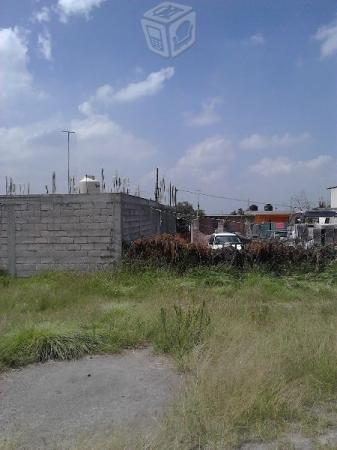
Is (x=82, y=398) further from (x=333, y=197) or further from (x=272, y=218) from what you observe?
(x=333, y=197)

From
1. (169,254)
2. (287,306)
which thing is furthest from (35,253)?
(287,306)

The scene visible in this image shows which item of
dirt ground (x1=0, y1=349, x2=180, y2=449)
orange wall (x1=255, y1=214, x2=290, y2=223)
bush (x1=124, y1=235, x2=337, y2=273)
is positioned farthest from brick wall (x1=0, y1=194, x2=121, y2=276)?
orange wall (x1=255, y1=214, x2=290, y2=223)

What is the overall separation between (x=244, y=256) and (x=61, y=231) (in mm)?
4989

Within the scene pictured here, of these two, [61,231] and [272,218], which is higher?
[272,218]

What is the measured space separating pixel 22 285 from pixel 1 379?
21.5ft

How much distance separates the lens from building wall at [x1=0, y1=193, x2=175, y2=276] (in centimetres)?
1332

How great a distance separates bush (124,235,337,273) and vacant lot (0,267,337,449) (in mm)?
981

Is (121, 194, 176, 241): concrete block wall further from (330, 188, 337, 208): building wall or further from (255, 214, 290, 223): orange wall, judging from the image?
(330, 188, 337, 208): building wall

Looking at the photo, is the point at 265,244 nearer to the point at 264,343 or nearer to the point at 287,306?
the point at 287,306

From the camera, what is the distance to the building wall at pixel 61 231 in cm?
1332

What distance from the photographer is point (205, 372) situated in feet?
16.4

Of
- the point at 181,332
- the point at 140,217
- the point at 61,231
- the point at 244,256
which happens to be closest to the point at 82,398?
the point at 181,332

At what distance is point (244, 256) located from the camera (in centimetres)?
1287

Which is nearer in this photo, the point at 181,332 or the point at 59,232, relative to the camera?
the point at 181,332
